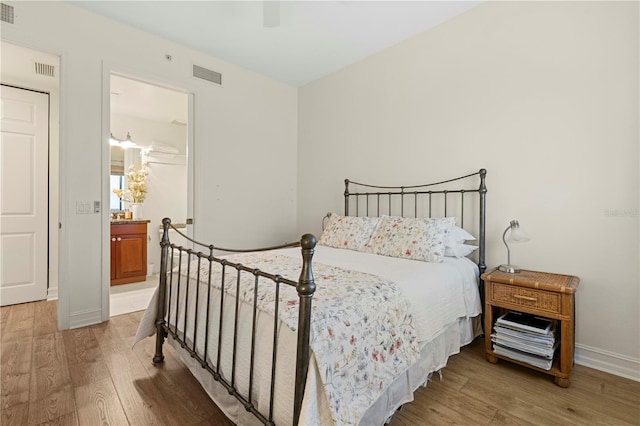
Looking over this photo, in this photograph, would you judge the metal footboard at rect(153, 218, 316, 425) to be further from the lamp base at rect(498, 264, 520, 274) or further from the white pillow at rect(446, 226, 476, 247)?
the lamp base at rect(498, 264, 520, 274)

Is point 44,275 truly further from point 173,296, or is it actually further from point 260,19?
point 260,19

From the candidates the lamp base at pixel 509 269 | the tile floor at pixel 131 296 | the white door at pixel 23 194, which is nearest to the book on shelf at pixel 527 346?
the lamp base at pixel 509 269

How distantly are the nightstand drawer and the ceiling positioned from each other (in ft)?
7.56

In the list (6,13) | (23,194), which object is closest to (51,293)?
(23,194)

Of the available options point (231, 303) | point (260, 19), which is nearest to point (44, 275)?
point (231, 303)

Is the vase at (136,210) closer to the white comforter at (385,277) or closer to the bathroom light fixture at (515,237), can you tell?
the white comforter at (385,277)

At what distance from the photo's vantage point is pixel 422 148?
2.98 metres

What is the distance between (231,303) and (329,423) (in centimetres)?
71

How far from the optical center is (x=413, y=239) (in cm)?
243

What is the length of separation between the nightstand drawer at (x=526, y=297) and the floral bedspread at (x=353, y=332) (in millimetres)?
882

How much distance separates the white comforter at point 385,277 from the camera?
111cm

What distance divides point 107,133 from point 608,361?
426cm

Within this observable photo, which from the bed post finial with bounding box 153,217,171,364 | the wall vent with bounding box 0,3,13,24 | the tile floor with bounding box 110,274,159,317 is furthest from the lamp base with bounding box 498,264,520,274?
the wall vent with bounding box 0,3,13,24

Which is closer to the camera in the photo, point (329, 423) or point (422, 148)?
point (329, 423)
